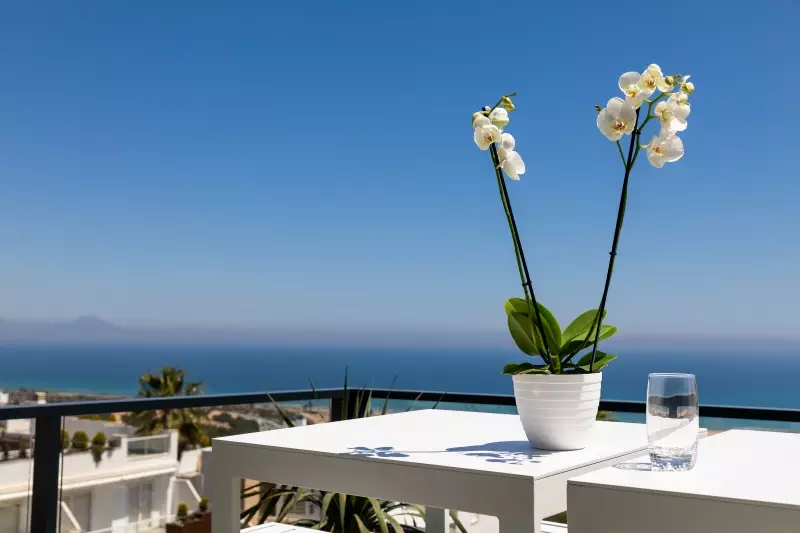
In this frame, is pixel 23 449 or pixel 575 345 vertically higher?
pixel 575 345

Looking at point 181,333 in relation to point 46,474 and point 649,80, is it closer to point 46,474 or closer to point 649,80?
point 46,474

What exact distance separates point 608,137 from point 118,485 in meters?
2.22

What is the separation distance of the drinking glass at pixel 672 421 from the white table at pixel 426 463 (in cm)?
17

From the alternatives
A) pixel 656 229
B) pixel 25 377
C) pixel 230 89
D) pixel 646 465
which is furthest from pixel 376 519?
pixel 25 377

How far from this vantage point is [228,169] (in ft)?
98.0

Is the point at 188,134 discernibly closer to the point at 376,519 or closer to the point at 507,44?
the point at 507,44

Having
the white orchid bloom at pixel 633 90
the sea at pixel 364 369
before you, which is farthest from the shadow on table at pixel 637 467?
the sea at pixel 364 369

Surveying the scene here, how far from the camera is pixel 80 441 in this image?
286 centimetres

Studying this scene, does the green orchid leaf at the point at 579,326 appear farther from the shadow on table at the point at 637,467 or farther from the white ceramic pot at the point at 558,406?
the shadow on table at the point at 637,467

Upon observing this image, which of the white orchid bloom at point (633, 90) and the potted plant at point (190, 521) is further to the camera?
the potted plant at point (190, 521)

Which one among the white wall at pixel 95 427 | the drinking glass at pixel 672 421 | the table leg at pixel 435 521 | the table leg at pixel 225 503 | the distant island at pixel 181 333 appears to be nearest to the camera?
the drinking glass at pixel 672 421

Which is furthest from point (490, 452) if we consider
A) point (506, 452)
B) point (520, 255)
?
point (520, 255)

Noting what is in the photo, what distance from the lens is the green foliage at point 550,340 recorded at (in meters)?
1.66

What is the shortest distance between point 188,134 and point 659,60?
17327mm
